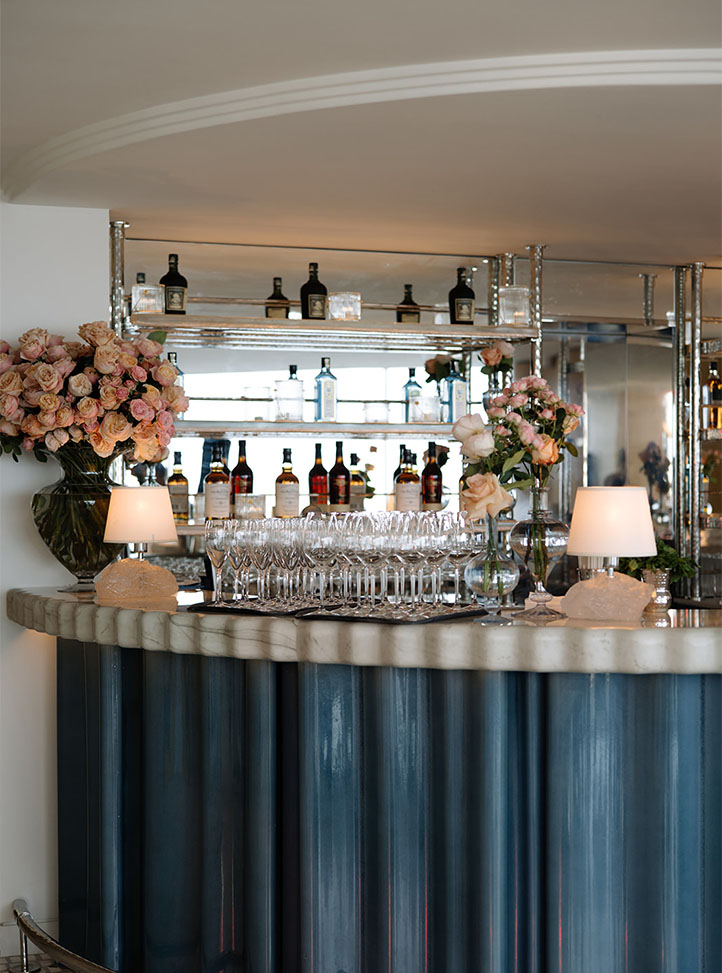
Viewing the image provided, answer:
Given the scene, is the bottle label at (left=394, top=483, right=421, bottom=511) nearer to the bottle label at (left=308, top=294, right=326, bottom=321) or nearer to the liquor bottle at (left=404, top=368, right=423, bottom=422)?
the liquor bottle at (left=404, top=368, right=423, bottom=422)

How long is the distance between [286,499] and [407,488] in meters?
0.55

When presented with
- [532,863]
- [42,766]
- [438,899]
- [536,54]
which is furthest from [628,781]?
[42,766]

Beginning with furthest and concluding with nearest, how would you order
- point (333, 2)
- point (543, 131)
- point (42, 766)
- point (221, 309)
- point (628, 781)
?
point (221, 309)
point (42, 766)
point (543, 131)
point (333, 2)
point (628, 781)

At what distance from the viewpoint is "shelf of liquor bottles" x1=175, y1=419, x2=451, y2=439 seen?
4695mm

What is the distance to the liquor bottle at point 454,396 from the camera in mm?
5059

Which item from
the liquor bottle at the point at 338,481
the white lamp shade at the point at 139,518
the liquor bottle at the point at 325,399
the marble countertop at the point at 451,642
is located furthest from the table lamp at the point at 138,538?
the liquor bottle at the point at 338,481

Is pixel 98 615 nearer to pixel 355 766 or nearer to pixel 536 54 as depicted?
pixel 355 766

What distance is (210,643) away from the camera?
265cm

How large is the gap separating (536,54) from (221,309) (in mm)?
2175

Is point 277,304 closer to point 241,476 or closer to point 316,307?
point 316,307

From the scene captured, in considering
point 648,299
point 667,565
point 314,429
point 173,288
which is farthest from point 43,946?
point 648,299

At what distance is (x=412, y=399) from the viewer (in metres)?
5.08

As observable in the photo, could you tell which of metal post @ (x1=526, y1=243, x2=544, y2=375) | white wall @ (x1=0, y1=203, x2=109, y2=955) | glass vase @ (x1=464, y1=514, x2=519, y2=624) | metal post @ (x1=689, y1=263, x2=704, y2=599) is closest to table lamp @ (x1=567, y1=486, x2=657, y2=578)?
glass vase @ (x1=464, y1=514, x2=519, y2=624)

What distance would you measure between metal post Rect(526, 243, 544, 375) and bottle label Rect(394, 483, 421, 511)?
74 centimetres
